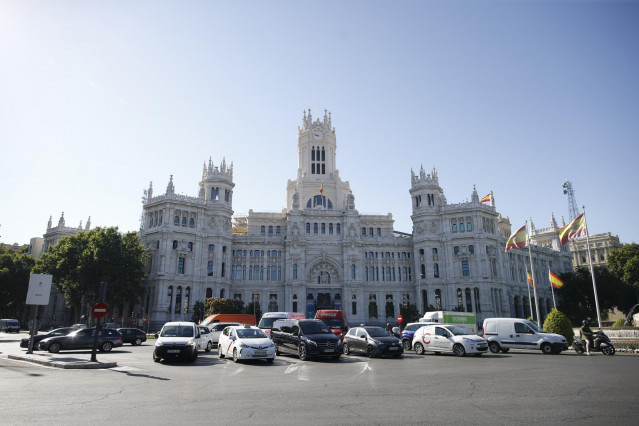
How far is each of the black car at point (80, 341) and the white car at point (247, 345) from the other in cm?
1045

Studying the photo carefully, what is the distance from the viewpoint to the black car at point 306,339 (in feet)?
74.5

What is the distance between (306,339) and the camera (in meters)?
23.2

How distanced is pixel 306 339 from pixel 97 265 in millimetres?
44890

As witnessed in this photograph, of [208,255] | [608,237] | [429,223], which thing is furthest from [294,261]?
[608,237]

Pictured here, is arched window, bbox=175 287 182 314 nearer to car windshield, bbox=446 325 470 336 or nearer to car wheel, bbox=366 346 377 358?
car wheel, bbox=366 346 377 358

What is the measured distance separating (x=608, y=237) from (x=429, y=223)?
210ft

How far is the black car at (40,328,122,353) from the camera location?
27750mm

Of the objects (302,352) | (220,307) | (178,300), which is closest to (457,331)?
(302,352)

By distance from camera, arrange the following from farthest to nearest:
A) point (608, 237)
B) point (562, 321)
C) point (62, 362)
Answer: point (608, 237), point (562, 321), point (62, 362)

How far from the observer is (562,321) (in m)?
31.2

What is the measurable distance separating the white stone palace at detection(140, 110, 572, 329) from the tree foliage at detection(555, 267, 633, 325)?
7311 mm

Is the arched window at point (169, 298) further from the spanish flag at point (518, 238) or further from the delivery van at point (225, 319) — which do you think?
the spanish flag at point (518, 238)

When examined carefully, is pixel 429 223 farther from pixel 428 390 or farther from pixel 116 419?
pixel 116 419

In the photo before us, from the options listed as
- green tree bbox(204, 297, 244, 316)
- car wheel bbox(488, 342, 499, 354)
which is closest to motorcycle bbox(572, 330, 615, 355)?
car wheel bbox(488, 342, 499, 354)
